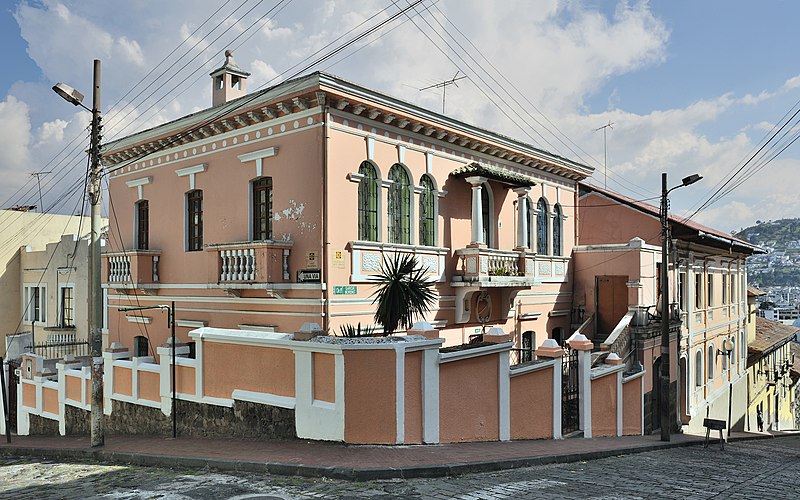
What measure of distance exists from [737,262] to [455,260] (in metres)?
21.5

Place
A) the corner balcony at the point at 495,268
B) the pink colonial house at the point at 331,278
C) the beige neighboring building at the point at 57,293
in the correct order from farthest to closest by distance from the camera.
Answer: the beige neighboring building at the point at 57,293, the corner balcony at the point at 495,268, the pink colonial house at the point at 331,278

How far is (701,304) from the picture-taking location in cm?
2553

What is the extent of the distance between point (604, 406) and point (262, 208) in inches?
373

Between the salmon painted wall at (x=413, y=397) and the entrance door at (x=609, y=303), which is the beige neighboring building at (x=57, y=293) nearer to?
the entrance door at (x=609, y=303)

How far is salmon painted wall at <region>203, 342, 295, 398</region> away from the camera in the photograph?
931cm

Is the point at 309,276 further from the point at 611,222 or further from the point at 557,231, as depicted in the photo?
the point at 611,222

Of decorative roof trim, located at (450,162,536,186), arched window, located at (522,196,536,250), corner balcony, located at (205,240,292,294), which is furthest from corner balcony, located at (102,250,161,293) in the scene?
arched window, located at (522,196,536,250)

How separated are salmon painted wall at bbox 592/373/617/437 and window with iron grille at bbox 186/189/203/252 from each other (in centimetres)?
1074

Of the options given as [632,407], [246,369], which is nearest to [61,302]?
[246,369]

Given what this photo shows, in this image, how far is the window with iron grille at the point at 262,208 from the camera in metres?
14.8

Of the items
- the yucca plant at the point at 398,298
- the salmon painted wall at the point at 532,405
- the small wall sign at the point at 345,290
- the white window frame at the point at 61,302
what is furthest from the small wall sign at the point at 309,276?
the white window frame at the point at 61,302

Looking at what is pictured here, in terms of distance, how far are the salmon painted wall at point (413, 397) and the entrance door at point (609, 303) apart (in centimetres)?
1307

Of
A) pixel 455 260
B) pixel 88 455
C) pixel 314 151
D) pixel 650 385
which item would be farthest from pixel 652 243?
pixel 88 455

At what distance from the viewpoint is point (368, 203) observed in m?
14.5
